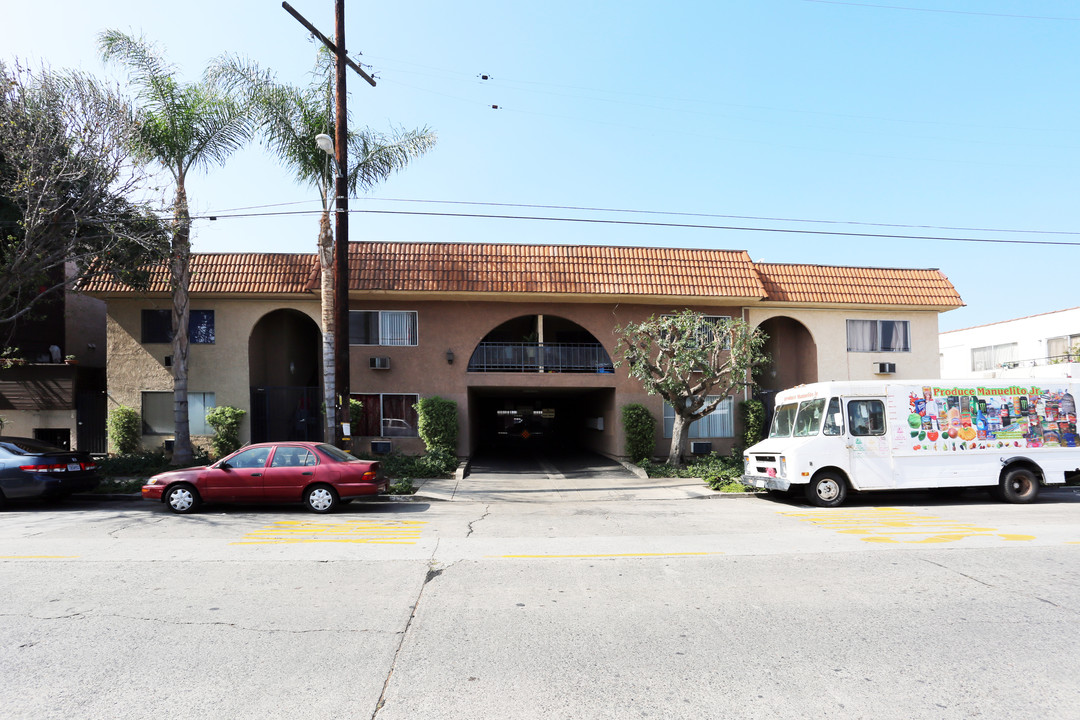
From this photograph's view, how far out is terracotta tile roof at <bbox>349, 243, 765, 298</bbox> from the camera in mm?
18859

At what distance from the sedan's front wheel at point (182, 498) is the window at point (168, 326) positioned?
9117 mm

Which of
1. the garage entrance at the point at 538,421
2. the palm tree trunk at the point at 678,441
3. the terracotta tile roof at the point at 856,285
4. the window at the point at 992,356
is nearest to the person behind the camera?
the palm tree trunk at the point at 678,441

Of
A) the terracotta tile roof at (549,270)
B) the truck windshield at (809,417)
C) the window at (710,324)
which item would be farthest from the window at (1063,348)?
the truck windshield at (809,417)

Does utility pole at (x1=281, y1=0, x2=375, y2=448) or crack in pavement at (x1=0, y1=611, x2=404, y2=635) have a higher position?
utility pole at (x1=281, y1=0, x2=375, y2=448)

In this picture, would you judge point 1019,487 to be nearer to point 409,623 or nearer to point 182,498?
point 409,623

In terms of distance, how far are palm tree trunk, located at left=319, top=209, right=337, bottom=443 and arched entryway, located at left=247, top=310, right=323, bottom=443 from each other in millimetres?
3409

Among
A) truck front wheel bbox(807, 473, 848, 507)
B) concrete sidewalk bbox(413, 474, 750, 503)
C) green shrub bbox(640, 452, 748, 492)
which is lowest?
concrete sidewalk bbox(413, 474, 750, 503)

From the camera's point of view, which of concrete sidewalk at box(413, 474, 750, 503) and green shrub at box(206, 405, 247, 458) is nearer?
concrete sidewalk at box(413, 474, 750, 503)

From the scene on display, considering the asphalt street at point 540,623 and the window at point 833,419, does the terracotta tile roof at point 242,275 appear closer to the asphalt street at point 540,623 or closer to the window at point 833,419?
the asphalt street at point 540,623

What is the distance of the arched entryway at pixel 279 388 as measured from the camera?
19656 mm

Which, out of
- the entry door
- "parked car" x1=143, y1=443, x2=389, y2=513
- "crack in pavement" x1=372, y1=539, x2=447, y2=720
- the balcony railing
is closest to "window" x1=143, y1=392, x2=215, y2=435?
the balcony railing

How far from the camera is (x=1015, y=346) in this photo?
3156 centimetres

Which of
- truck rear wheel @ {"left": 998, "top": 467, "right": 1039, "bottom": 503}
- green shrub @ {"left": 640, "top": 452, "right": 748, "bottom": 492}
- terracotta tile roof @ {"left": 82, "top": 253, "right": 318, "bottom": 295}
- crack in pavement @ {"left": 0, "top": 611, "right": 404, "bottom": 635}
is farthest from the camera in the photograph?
terracotta tile roof @ {"left": 82, "top": 253, "right": 318, "bottom": 295}

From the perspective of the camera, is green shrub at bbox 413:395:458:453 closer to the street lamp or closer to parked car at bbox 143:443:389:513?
the street lamp
